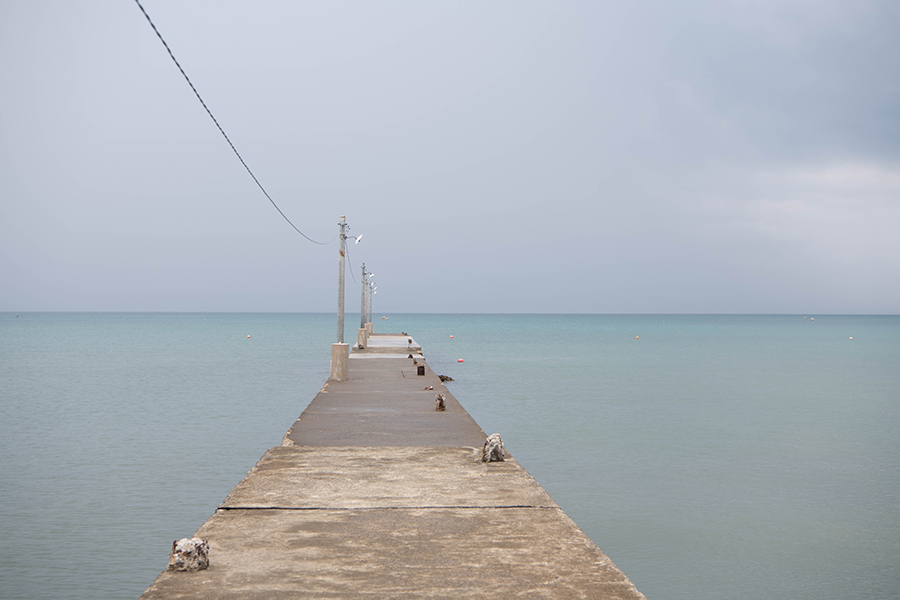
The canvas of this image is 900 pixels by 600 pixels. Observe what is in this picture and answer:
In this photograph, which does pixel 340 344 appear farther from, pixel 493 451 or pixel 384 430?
pixel 493 451

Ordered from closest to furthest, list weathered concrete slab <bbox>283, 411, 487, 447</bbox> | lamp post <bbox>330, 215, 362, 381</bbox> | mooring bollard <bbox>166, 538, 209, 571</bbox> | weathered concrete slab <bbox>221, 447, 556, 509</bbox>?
mooring bollard <bbox>166, 538, 209, 571</bbox> < weathered concrete slab <bbox>221, 447, 556, 509</bbox> < weathered concrete slab <bbox>283, 411, 487, 447</bbox> < lamp post <bbox>330, 215, 362, 381</bbox>

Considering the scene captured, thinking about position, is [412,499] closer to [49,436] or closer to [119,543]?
[119,543]

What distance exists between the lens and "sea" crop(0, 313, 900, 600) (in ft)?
35.1

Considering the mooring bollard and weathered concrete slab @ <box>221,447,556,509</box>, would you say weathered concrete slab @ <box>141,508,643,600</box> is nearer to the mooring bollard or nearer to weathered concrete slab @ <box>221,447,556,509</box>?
the mooring bollard

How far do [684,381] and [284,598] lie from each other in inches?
1496

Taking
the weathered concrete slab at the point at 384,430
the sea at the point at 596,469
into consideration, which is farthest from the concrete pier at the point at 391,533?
the sea at the point at 596,469

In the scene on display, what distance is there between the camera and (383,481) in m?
9.70

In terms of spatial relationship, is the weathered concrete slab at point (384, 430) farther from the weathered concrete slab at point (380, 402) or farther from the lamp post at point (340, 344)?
the lamp post at point (340, 344)

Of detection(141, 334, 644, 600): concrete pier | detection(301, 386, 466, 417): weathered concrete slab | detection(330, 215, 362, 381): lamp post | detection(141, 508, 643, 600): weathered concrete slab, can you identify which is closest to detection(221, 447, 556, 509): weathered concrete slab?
detection(141, 334, 644, 600): concrete pier

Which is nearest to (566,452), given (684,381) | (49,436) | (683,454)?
(683,454)

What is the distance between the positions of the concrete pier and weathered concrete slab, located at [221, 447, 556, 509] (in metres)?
0.02

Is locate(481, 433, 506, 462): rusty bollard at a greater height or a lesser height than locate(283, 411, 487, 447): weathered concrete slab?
greater

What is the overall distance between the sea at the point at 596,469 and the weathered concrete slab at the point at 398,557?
349 centimetres

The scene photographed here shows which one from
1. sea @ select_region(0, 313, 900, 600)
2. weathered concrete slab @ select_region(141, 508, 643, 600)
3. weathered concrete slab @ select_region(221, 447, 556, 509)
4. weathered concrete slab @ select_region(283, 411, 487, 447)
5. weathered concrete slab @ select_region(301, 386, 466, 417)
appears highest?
weathered concrete slab @ select_region(141, 508, 643, 600)
